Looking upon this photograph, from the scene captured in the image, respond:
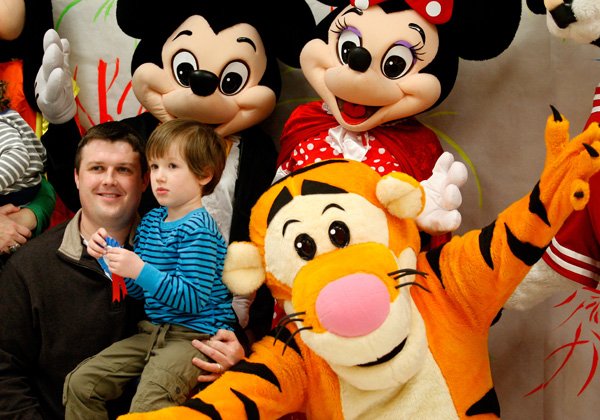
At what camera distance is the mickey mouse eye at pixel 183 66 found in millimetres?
1677

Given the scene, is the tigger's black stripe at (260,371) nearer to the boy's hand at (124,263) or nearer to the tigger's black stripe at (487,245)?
the boy's hand at (124,263)

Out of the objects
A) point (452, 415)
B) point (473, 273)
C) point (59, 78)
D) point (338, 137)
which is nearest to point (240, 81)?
point (338, 137)

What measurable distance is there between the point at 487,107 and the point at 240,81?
0.63m

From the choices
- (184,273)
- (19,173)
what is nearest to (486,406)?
(184,273)

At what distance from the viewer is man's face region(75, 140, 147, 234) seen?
1588 mm

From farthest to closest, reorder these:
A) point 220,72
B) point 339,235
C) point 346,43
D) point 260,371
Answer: point 220,72 < point 346,43 < point 260,371 < point 339,235

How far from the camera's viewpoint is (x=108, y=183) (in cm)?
158

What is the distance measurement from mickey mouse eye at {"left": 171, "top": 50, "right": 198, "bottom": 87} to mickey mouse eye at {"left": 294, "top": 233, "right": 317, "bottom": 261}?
0.61m

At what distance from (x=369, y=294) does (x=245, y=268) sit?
12.0 inches

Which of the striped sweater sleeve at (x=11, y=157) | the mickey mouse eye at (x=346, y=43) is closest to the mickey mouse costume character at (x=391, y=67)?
the mickey mouse eye at (x=346, y=43)

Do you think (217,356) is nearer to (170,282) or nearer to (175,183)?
(170,282)

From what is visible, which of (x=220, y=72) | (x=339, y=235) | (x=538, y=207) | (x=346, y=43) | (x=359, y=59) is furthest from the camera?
(x=220, y=72)

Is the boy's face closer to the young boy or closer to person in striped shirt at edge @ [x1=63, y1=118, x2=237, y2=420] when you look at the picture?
person in striped shirt at edge @ [x1=63, y1=118, x2=237, y2=420]

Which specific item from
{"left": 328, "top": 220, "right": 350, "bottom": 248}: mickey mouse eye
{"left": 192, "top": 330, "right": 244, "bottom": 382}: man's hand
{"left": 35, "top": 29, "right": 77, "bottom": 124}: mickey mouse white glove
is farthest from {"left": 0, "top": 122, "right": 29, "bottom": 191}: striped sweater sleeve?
{"left": 328, "top": 220, "right": 350, "bottom": 248}: mickey mouse eye
